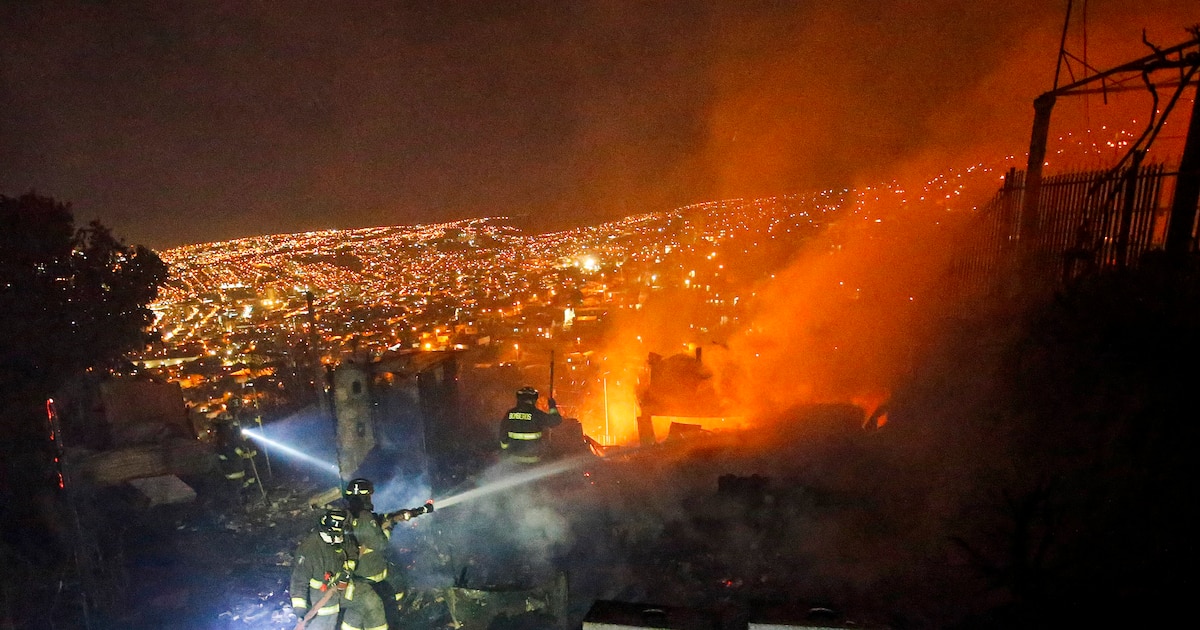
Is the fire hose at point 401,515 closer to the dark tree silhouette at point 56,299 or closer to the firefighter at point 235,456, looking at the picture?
the firefighter at point 235,456

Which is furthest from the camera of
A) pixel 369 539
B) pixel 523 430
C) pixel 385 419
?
pixel 385 419

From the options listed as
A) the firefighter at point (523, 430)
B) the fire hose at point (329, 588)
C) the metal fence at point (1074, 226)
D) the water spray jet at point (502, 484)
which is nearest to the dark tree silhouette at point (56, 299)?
the water spray jet at point (502, 484)

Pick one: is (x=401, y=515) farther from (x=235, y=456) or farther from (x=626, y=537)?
(x=235, y=456)

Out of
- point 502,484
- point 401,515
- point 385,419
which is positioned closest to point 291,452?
point 385,419

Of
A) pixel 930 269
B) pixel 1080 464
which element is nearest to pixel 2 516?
pixel 1080 464

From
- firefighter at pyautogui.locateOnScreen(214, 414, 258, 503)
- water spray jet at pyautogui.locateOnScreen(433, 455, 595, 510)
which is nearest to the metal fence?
water spray jet at pyautogui.locateOnScreen(433, 455, 595, 510)

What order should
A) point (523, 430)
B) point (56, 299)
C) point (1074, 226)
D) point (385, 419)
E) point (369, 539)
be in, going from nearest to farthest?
point (369, 539)
point (1074, 226)
point (523, 430)
point (385, 419)
point (56, 299)
